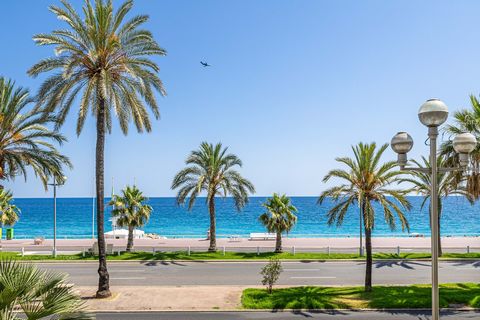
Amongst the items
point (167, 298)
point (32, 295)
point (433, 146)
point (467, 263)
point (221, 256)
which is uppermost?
point (433, 146)

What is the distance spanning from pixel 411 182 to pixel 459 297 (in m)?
15.5

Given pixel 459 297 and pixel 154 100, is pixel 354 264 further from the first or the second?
pixel 154 100

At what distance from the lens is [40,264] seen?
28750 mm

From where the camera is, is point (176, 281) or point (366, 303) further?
point (176, 281)

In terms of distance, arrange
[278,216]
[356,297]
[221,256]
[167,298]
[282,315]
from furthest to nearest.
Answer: [278,216] → [221,256] → [167,298] → [356,297] → [282,315]

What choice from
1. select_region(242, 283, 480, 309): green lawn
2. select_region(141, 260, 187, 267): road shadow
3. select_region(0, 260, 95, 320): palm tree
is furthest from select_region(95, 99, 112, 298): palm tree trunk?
select_region(0, 260, 95, 320): palm tree

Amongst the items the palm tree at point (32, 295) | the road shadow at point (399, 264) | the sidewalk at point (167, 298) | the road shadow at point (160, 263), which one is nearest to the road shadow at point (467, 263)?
the road shadow at point (399, 264)

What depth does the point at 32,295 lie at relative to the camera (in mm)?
6699

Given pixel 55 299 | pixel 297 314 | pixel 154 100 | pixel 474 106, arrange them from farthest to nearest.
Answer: pixel 154 100 < pixel 474 106 < pixel 297 314 < pixel 55 299

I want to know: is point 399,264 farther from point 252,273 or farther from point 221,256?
point 221,256

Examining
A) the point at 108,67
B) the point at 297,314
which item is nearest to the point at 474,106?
the point at 297,314

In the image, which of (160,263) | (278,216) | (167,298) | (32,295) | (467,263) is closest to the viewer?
(32,295)

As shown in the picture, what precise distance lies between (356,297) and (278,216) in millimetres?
14764

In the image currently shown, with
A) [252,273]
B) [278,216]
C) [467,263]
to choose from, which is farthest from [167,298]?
[467,263]
